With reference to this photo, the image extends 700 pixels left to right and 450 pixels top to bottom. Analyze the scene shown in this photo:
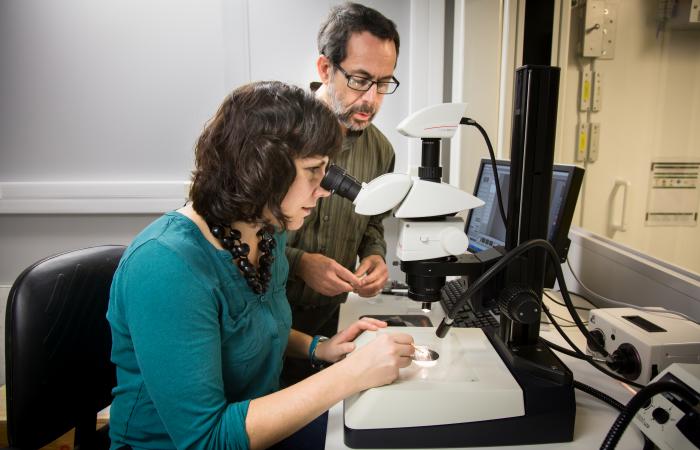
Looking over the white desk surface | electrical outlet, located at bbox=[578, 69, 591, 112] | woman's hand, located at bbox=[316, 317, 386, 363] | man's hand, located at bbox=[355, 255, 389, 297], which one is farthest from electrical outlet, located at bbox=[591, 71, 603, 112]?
woman's hand, located at bbox=[316, 317, 386, 363]

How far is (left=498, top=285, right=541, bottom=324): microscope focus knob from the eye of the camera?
2.49ft

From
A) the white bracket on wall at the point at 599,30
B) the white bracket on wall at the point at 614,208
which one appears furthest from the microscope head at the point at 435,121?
the white bracket on wall at the point at 614,208

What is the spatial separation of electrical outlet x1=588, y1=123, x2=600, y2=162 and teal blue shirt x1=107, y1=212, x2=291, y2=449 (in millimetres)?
2191

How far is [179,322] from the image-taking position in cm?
73

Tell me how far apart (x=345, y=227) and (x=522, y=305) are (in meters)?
0.84

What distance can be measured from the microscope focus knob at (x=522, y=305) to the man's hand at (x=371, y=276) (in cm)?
56

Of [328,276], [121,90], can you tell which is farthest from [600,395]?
[121,90]

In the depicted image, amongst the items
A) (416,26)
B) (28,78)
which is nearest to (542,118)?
(416,26)

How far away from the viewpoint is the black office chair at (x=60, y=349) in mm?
918

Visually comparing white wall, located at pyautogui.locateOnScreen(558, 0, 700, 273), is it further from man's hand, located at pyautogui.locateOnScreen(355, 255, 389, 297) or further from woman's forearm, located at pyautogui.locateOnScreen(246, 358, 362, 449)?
woman's forearm, located at pyautogui.locateOnScreen(246, 358, 362, 449)

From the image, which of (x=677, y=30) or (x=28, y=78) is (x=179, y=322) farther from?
(x=677, y=30)

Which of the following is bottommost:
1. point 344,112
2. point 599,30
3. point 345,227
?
point 345,227

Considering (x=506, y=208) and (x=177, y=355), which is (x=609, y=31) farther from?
(x=177, y=355)

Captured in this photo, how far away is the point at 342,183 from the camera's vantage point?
0.81 meters
